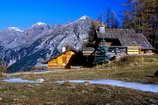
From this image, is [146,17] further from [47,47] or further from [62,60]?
[47,47]

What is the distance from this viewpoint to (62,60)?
5019 cm

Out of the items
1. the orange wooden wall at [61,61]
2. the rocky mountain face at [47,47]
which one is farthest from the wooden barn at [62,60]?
the rocky mountain face at [47,47]

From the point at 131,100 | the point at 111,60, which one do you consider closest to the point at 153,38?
the point at 111,60

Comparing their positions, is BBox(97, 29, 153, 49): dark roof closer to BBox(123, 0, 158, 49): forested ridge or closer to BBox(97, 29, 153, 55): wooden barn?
BBox(97, 29, 153, 55): wooden barn

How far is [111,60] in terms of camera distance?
1564 inches

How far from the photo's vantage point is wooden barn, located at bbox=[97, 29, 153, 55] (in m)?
47.8

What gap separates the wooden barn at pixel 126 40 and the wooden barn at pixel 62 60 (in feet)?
17.6

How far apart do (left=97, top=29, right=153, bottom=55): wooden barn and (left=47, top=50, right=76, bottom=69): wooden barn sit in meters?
5.35

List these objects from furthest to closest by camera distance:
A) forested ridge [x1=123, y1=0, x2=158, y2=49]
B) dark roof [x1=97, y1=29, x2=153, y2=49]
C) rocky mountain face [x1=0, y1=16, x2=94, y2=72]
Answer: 1. rocky mountain face [x1=0, y1=16, x2=94, y2=72]
2. forested ridge [x1=123, y1=0, x2=158, y2=49]
3. dark roof [x1=97, y1=29, x2=153, y2=49]

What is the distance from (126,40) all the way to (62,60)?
10.6m

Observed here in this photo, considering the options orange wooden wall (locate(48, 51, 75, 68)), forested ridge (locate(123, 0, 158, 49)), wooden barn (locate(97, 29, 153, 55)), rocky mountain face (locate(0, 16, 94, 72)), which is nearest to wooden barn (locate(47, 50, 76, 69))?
orange wooden wall (locate(48, 51, 75, 68))

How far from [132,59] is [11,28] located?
515ft

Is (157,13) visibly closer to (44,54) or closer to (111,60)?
(111,60)

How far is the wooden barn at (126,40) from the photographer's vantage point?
4784cm
